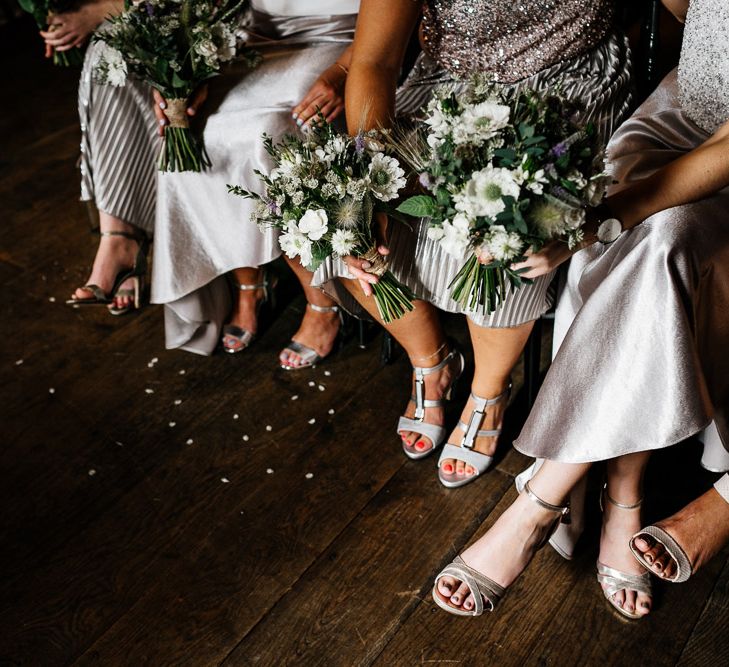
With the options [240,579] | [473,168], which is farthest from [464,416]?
[473,168]

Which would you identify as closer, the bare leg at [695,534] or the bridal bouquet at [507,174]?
the bridal bouquet at [507,174]

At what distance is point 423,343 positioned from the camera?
6.49 feet

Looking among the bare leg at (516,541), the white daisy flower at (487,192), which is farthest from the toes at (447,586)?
the white daisy flower at (487,192)

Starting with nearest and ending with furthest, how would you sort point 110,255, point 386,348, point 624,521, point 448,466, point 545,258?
1. point 545,258
2. point 624,521
3. point 448,466
4. point 386,348
5. point 110,255

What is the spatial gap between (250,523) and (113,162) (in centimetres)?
116

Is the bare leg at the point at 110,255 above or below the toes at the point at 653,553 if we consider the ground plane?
below

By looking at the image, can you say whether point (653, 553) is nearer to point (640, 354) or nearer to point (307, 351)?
point (640, 354)

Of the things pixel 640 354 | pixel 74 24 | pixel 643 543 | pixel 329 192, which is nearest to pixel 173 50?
pixel 74 24

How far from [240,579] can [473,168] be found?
1042 mm

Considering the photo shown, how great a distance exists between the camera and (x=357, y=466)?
78.1 inches

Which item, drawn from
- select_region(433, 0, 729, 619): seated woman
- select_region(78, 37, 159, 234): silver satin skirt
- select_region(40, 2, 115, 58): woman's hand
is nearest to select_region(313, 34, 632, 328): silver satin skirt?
select_region(433, 0, 729, 619): seated woman

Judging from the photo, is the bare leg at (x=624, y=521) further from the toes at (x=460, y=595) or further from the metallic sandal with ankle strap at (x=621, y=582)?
the toes at (x=460, y=595)

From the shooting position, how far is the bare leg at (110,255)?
2.48 meters

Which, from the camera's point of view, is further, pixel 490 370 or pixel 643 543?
pixel 490 370
